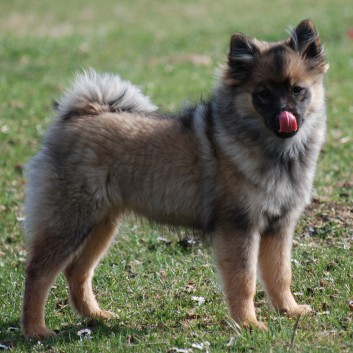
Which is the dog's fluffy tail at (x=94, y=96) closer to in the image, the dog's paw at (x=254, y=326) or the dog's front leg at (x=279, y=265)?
the dog's front leg at (x=279, y=265)

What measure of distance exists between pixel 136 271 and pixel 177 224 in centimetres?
108

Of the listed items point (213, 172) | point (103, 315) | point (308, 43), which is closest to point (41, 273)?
point (103, 315)

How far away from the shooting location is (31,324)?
5863 millimetres

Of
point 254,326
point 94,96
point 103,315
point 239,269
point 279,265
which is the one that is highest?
point 94,96

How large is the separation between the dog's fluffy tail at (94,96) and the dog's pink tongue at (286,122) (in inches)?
53.5

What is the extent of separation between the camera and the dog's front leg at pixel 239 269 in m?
5.58

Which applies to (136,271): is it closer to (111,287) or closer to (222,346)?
(111,287)

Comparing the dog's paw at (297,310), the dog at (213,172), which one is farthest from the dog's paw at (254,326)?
the dog's paw at (297,310)

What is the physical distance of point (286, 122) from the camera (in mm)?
5430

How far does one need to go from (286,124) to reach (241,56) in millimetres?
652

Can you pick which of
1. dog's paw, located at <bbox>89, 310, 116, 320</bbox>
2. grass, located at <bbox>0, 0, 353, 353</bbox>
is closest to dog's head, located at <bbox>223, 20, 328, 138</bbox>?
grass, located at <bbox>0, 0, 353, 353</bbox>

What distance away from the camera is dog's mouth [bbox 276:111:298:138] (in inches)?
214

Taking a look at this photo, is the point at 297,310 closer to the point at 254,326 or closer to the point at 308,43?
the point at 254,326

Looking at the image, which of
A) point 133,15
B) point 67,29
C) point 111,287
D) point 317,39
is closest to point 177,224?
point 111,287
